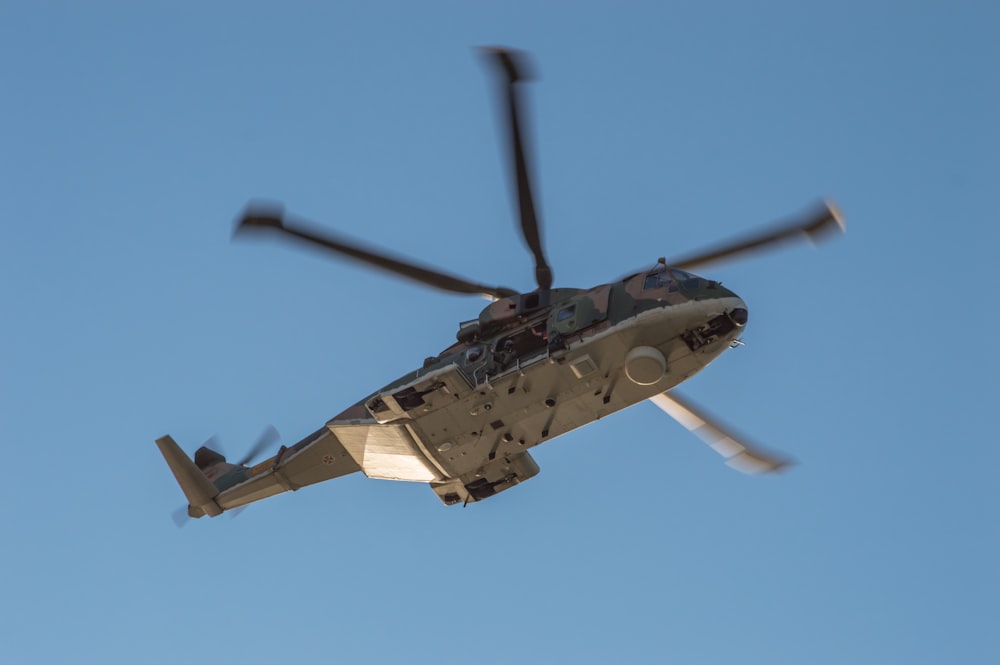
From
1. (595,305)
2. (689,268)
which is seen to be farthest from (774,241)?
(595,305)

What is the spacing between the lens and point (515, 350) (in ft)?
95.3

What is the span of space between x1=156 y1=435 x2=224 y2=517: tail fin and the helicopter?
3.77m

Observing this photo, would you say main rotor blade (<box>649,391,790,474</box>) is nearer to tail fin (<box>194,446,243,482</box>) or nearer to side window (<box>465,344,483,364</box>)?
side window (<box>465,344,483,364</box>)

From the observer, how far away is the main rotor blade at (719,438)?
1212 inches

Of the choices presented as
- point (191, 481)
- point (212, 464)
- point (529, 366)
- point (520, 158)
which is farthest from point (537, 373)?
point (212, 464)

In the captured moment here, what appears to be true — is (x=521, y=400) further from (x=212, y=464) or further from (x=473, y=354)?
(x=212, y=464)

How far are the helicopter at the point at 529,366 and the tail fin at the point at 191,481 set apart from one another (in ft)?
12.4

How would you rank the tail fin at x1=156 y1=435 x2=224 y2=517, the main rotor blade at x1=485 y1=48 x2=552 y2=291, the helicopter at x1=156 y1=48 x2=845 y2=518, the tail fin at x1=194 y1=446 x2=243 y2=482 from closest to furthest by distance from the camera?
the main rotor blade at x1=485 y1=48 x2=552 y2=291
the helicopter at x1=156 y1=48 x2=845 y2=518
the tail fin at x1=156 y1=435 x2=224 y2=517
the tail fin at x1=194 y1=446 x2=243 y2=482

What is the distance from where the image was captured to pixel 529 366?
28391mm

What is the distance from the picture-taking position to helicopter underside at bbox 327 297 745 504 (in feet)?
91.2

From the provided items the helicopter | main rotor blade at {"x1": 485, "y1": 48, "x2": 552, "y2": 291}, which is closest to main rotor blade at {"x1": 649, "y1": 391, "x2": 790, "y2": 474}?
the helicopter

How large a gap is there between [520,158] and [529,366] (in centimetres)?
511

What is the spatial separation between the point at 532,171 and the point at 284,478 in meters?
12.1

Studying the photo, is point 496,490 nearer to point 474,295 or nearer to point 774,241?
point 474,295
